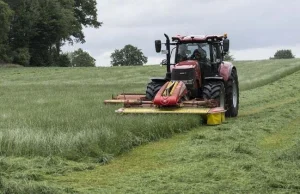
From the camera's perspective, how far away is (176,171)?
282 inches

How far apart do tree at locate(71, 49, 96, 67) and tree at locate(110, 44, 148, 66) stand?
9247mm

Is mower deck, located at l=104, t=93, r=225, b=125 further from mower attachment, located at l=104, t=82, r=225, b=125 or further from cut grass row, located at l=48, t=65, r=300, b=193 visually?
cut grass row, located at l=48, t=65, r=300, b=193

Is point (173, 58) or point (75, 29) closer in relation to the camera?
point (173, 58)

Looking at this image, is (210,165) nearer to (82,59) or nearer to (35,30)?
(35,30)

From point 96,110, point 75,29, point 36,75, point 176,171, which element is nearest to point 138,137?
point 176,171

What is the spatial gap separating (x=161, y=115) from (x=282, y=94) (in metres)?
9.55

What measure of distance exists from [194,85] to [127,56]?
7653 cm

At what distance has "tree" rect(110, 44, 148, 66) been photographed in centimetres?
8850

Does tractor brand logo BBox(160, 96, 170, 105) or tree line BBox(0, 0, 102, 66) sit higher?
tree line BBox(0, 0, 102, 66)

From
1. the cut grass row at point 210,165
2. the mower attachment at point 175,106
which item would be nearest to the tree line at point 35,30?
the mower attachment at point 175,106

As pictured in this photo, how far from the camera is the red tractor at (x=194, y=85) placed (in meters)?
12.4

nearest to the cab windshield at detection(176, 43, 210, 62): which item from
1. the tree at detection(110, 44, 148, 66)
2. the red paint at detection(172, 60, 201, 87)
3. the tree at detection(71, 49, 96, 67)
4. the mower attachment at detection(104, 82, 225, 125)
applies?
the red paint at detection(172, 60, 201, 87)

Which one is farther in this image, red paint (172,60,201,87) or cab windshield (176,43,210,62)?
cab windshield (176,43,210,62)

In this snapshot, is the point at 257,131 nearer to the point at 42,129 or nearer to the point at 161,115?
the point at 161,115
